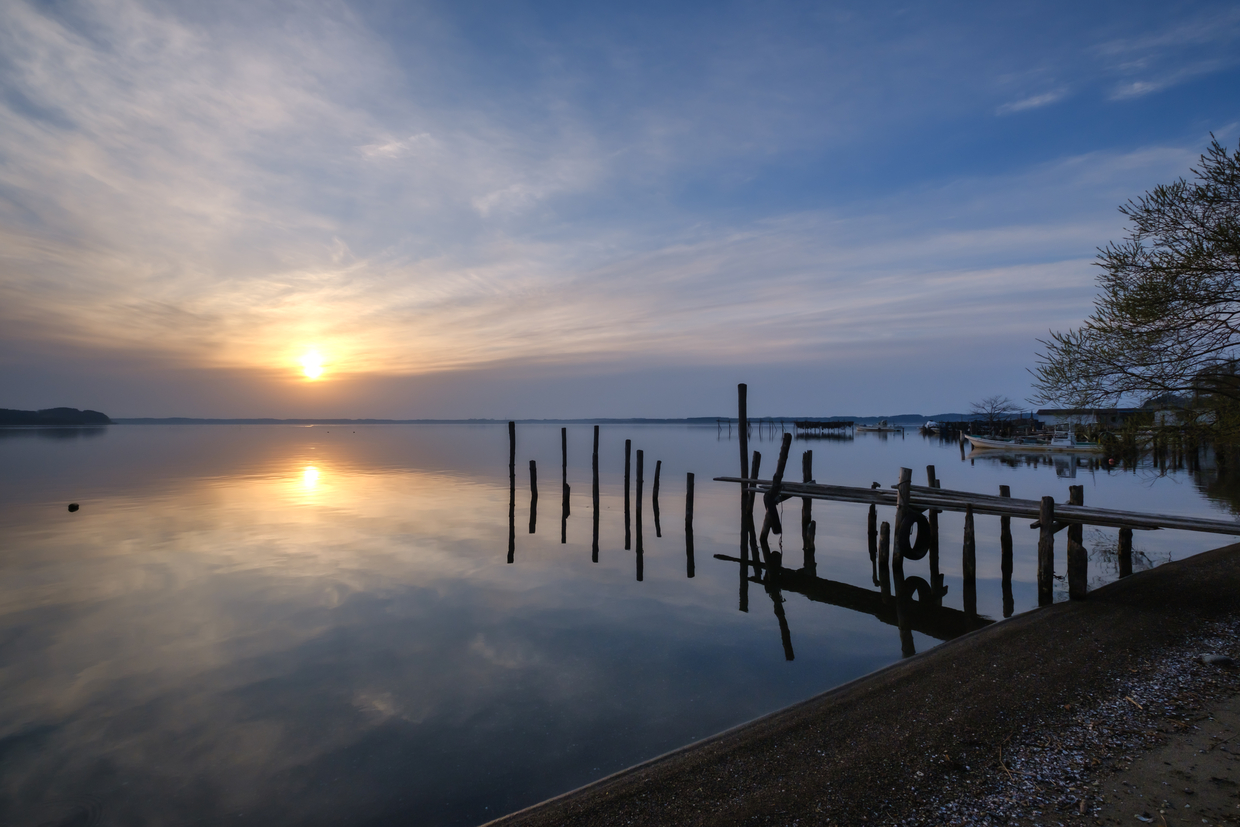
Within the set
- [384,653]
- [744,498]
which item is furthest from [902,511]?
[384,653]

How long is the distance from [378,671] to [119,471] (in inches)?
1843

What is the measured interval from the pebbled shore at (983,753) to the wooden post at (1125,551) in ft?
20.4

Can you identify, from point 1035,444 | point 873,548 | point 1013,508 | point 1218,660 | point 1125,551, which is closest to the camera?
point 1218,660

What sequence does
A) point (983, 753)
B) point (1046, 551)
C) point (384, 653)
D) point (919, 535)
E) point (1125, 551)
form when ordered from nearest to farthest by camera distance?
point (983, 753), point (384, 653), point (1046, 551), point (1125, 551), point (919, 535)

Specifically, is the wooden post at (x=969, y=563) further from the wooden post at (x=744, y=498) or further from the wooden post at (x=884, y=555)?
the wooden post at (x=744, y=498)

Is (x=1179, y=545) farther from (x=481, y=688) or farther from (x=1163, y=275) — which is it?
(x=481, y=688)

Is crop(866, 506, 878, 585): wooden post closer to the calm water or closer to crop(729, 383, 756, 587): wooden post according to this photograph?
the calm water

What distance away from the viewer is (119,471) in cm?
4328

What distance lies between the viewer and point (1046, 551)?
37.3 feet

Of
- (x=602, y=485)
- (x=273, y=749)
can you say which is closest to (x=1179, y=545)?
(x=273, y=749)

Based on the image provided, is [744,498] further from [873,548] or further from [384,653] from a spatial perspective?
[384,653]

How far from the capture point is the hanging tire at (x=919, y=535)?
46.4 feet

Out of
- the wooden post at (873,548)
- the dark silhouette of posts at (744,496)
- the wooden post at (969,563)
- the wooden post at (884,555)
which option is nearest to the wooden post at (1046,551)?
the wooden post at (969,563)

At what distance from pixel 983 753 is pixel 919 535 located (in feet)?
36.7
